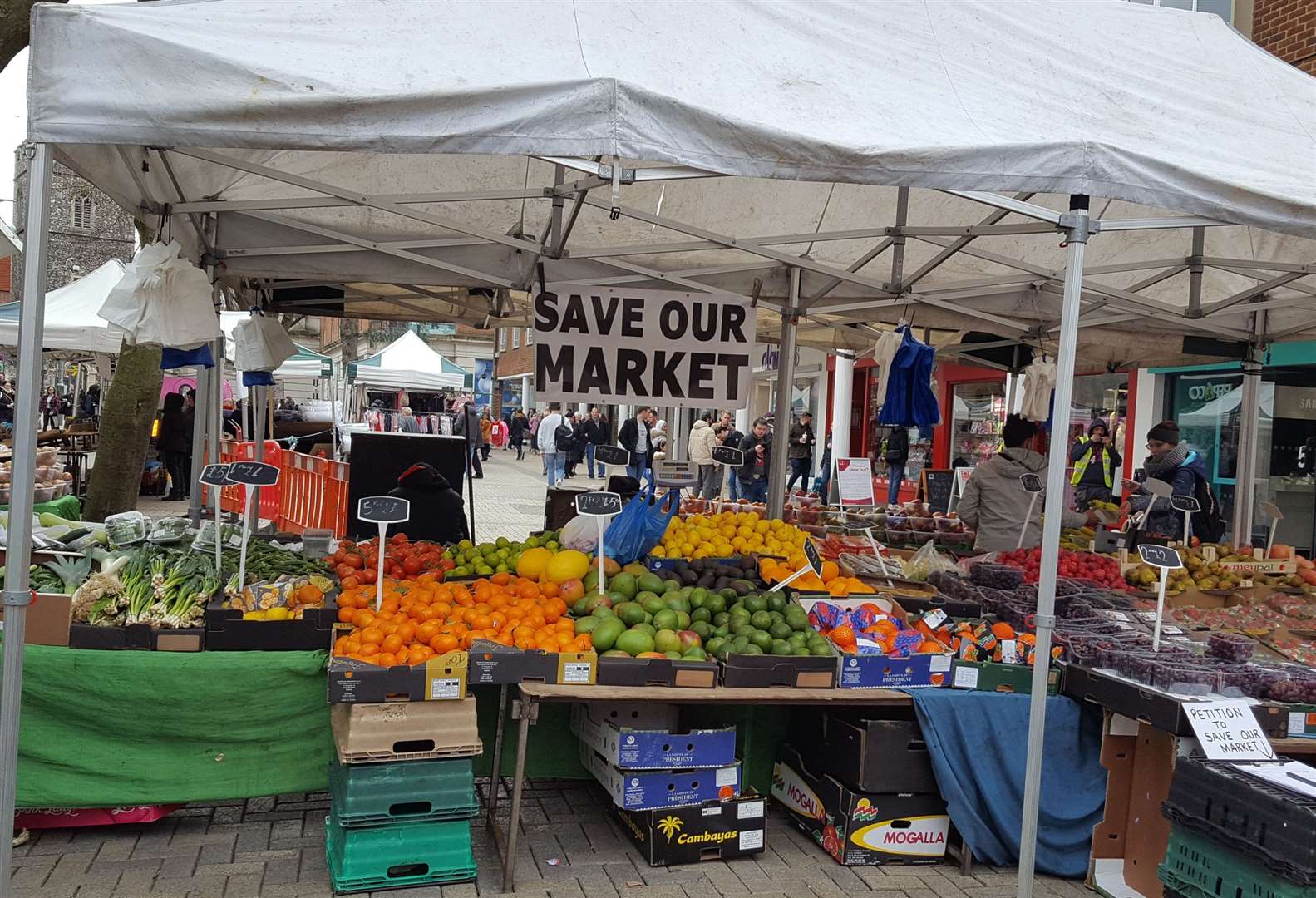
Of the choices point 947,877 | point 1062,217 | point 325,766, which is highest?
point 1062,217

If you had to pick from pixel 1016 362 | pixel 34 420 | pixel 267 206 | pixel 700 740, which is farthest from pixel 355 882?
pixel 1016 362

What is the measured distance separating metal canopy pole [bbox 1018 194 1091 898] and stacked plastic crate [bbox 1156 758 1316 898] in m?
0.44

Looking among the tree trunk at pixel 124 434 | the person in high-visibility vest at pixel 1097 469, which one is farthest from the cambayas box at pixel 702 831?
the person in high-visibility vest at pixel 1097 469

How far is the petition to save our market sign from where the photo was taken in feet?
23.6

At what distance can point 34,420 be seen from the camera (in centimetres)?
321

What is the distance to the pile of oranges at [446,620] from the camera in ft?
13.9

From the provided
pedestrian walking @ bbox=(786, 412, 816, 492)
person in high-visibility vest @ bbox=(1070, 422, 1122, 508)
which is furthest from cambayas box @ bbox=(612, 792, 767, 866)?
pedestrian walking @ bbox=(786, 412, 816, 492)

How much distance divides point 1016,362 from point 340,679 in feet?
25.3

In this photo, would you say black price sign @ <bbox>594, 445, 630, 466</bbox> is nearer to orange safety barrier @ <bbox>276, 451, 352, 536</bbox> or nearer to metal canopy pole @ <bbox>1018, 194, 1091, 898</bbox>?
metal canopy pole @ <bbox>1018, 194, 1091, 898</bbox>

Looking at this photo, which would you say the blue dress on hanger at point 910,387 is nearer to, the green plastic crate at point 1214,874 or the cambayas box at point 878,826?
the cambayas box at point 878,826

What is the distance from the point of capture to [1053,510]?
12.1ft

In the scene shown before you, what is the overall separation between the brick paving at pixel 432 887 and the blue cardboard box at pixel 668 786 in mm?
278

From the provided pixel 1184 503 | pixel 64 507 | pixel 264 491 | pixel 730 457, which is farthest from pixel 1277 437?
pixel 64 507

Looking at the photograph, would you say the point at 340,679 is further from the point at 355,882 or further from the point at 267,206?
the point at 267,206
